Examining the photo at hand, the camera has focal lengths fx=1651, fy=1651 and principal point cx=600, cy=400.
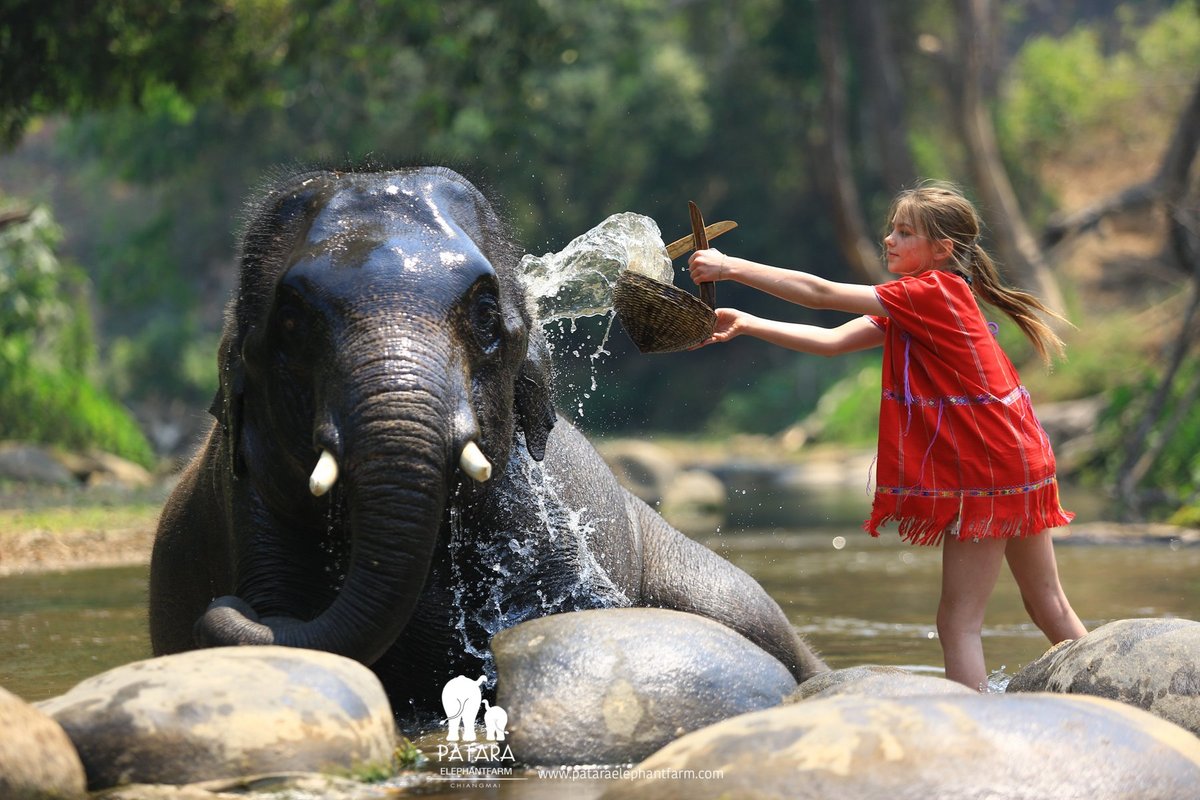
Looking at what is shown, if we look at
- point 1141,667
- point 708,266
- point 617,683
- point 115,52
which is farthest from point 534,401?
point 115,52

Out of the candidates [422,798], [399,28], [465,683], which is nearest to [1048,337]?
[465,683]

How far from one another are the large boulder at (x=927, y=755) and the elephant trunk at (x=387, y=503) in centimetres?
102

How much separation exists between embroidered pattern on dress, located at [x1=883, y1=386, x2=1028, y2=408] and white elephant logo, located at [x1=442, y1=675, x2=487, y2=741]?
175 centimetres

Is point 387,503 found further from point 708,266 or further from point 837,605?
point 837,605

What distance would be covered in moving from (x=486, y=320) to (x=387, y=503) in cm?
83

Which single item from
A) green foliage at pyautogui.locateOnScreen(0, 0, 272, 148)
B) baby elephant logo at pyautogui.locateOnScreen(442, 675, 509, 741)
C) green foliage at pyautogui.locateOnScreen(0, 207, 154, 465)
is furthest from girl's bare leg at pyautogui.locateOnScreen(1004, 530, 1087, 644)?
green foliage at pyautogui.locateOnScreen(0, 207, 154, 465)

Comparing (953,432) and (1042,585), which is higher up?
(953,432)

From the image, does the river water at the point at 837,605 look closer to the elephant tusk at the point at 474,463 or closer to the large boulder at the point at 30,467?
the elephant tusk at the point at 474,463

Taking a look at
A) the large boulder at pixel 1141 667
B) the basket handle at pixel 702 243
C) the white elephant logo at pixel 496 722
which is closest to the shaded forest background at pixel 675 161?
the basket handle at pixel 702 243

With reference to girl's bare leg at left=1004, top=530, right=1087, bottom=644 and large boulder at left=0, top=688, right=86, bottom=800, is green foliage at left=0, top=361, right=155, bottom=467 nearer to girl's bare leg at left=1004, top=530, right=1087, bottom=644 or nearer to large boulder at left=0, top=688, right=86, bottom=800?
girl's bare leg at left=1004, top=530, right=1087, bottom=644

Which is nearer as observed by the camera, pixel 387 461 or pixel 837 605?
pixel 387 461

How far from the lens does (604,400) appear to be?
37.5 metres

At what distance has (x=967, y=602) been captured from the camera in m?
5.54

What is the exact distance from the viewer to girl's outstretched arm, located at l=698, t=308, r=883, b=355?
5781 millimetres
